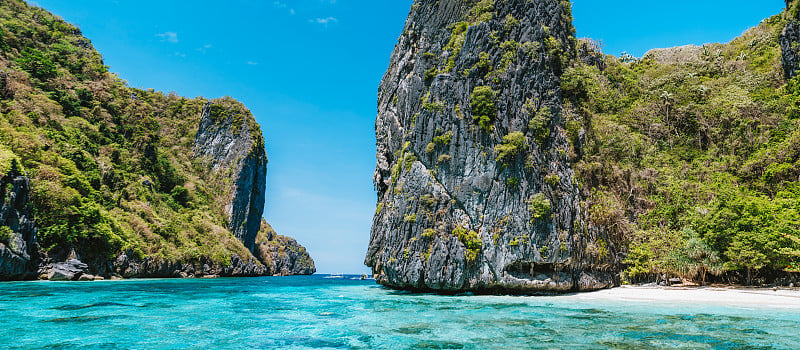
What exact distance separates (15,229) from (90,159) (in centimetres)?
1768

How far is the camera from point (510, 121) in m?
23.4

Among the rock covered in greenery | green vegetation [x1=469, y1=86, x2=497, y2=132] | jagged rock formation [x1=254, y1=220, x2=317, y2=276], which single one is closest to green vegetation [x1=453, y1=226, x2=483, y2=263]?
green vegetation [x1=469, y1=86, x2=497, y2=132]

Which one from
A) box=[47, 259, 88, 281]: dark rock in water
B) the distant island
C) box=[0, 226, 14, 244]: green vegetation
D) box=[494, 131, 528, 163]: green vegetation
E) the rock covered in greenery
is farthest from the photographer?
the rock covered in greenery

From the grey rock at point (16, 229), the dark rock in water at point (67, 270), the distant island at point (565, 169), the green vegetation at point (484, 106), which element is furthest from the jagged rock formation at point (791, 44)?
the dark rock in water at point (67, 270)

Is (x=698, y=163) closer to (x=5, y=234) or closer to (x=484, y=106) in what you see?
(x=484, y=106)

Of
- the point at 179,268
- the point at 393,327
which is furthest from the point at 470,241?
the point at 179,268

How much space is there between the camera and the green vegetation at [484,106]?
2338 centimetres

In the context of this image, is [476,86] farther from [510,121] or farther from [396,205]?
[396,205]

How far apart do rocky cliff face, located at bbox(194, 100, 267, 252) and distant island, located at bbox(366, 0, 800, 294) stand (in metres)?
57.0

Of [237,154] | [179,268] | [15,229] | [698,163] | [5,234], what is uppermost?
[237,154]

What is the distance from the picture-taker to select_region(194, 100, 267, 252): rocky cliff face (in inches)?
3066

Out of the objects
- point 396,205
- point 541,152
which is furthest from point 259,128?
point 541,152

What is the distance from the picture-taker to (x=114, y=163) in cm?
4988

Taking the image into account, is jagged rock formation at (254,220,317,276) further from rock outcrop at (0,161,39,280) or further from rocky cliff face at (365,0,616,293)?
rocky cliff face at (365,0,616,293)
